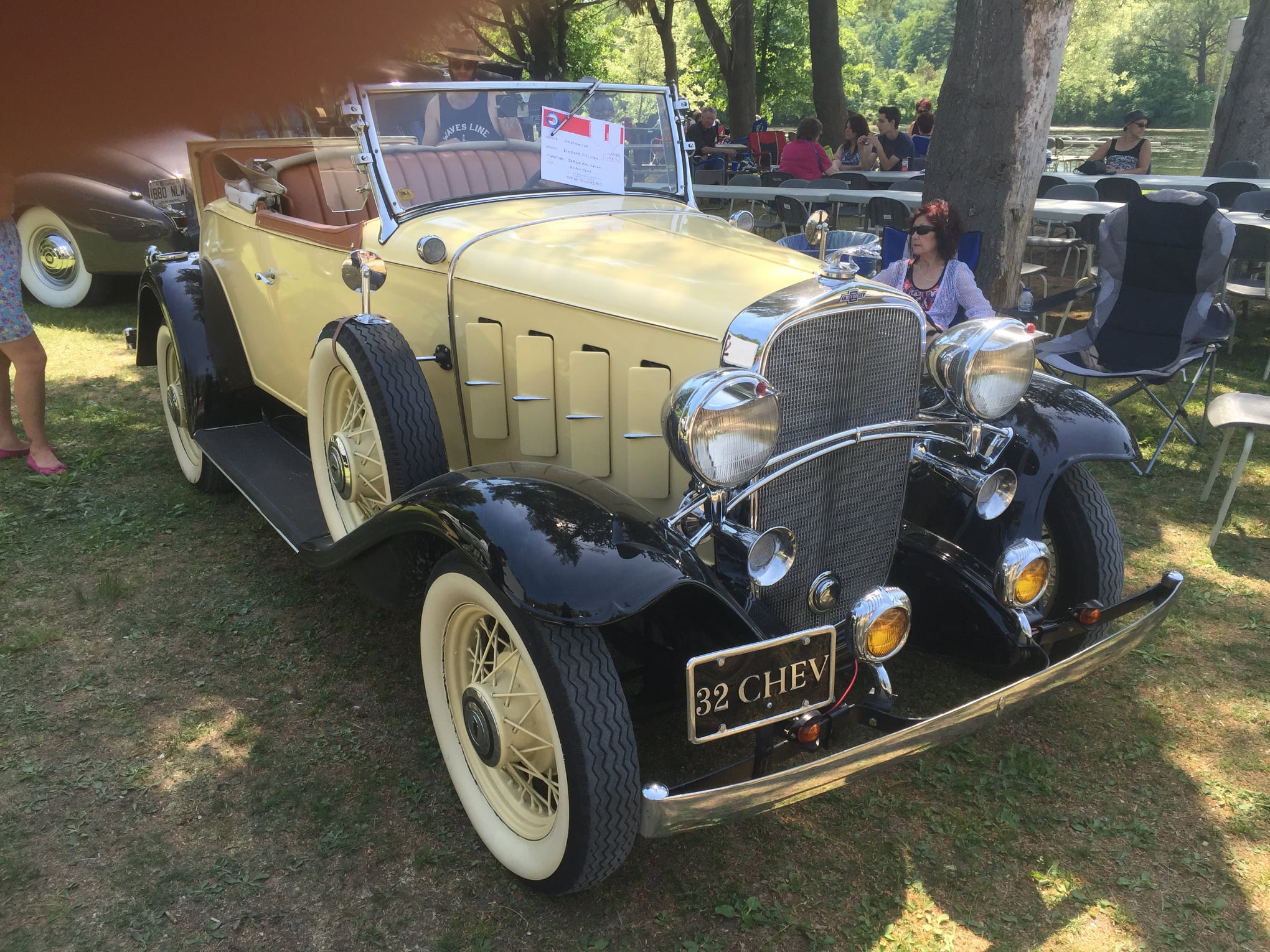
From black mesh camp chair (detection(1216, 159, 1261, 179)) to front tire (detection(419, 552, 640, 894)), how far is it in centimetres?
1082

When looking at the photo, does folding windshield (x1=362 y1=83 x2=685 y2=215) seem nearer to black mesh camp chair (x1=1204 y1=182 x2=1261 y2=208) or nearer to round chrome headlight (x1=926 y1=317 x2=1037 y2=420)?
round chrome headlight (x1=926 y1=317 x2=1037 y2=420)

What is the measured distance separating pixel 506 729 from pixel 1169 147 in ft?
117

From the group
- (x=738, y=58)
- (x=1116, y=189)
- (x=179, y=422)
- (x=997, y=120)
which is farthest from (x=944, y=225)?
(x=738, y=58)

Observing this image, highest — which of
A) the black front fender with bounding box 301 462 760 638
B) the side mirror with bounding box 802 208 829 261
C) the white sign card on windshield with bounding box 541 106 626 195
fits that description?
the white sign card on windshield with bounding box 541 106 626 195

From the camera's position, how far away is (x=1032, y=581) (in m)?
Result: 2.89

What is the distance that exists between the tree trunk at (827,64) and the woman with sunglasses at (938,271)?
10.9m

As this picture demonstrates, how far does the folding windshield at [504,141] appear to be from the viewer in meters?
3.67

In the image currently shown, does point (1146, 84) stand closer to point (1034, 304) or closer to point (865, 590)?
point (1034, 304)

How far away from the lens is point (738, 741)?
3193mm

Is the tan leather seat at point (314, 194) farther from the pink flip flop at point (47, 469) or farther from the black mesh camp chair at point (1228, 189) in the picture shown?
the black mesh camp chair at point (1228, 189)

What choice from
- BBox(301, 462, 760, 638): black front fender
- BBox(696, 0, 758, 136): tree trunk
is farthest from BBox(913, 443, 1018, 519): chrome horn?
BBox(696, 0, 758, 136): tree trunk

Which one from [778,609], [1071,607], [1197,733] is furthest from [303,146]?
[1197,733]

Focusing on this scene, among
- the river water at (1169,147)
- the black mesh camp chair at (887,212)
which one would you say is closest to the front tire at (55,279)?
the black mesh camp chair at (887,212)

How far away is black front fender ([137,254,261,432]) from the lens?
455 centimetres
